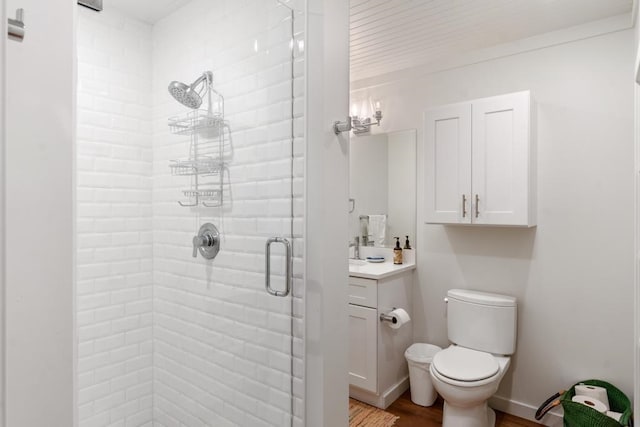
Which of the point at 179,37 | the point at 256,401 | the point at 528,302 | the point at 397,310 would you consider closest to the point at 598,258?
the point at 528,302

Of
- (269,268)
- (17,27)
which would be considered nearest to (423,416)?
(269,268)

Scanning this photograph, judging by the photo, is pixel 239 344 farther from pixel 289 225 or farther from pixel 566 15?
pixel 566 15

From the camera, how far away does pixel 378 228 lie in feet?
10.4

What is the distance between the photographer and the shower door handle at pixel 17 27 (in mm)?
558

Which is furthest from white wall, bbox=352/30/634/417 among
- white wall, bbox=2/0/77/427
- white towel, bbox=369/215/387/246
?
white wall, bbox=2/0/77/427

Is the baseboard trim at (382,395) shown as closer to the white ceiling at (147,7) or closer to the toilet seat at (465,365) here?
the toilet seat at (465,365)

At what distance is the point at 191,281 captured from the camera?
172 cm

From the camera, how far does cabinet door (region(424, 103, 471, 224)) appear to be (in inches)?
98.0

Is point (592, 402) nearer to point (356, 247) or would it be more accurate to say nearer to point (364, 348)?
point (364, 348)

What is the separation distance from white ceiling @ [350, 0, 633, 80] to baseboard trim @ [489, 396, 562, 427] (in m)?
2.40

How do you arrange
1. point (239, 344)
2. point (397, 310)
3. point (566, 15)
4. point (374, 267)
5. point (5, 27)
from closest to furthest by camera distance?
point (5, 27), point (239, 344), point (566, 15), point (397, 310), point (374, 267)

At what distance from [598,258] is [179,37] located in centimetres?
263

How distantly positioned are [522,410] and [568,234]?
1.21 meters

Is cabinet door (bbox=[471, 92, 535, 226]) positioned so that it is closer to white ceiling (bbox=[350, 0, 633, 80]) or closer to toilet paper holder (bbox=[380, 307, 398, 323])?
white ceiling (bbox=[350, 0, 633, 80])
